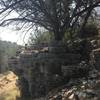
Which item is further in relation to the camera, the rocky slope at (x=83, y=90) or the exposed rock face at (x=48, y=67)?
the exposed rock face at (x=48, y=67)

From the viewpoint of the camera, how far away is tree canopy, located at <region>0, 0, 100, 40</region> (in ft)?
→ 46.1

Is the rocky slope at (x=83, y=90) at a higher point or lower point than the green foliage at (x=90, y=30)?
lower

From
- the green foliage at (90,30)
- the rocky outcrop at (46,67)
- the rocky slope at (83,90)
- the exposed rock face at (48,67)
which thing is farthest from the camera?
the green foliage at (90,30)

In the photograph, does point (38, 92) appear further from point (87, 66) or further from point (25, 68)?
point (87, 66)

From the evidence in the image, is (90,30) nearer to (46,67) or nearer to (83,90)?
(46,67)

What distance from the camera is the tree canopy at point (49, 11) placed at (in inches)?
553

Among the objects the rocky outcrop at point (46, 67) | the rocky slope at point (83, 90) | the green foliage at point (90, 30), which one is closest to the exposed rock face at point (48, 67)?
the rocky outcrop at point (46, 67)

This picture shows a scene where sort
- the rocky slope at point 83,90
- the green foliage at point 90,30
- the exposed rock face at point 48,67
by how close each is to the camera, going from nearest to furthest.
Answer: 1. the rocky slope at point 83,90
2. the exposed rock face at point 48,67
3. the green foliage at point 90,30

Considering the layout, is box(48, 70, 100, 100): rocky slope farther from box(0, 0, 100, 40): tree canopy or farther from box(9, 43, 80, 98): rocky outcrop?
box(0, 0, 100, 40): tree canopy

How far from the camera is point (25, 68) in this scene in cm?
1634

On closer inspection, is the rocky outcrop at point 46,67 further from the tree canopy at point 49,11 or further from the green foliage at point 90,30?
the green foliage at point 90,30

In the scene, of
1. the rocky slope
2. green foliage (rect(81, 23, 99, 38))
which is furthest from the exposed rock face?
green foliage (rect(81, 23, 99, 38))

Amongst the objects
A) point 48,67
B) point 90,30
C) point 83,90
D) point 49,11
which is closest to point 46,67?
point 48,67

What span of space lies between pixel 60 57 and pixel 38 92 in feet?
8.39
